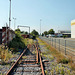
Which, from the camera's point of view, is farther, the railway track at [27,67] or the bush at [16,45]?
the bush at [16,45]

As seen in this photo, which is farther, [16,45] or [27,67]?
[16,45]

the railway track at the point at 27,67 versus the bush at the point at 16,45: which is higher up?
the bush at the point at 16,45

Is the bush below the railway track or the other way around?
the other way around

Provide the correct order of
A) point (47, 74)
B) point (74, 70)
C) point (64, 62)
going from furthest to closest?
1. point (64, 62)
2. point (74, 70)
3. point (47, 74)

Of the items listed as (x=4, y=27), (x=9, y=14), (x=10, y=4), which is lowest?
(x=4, y=27)

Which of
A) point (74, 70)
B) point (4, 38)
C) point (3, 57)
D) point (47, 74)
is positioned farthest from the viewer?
point (4, 38)

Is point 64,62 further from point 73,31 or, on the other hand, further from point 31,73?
point 73,31

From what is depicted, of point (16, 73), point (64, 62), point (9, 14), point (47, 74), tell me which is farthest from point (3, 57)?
point (9, 14)

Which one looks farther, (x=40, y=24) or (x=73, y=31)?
(x=40, y=24)

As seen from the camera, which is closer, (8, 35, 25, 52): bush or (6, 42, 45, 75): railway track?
(6, 42, 45, 75): railway track

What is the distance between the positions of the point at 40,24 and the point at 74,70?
49954 mm

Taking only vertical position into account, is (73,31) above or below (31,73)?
above

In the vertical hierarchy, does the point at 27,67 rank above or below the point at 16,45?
below

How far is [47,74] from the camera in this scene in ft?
11.4
